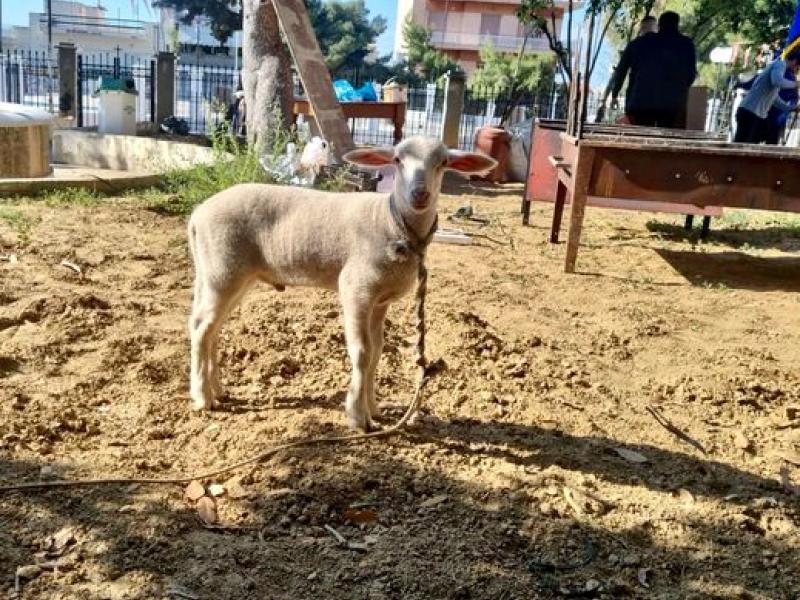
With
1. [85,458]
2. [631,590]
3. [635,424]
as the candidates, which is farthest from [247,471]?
[635,424]

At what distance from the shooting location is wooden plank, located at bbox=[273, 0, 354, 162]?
8.71 metres

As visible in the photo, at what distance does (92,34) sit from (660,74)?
54182mm

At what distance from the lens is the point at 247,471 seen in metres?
3.24

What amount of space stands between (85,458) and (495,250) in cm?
503

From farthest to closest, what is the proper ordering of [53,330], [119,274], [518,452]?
[119,274]
[53,330]
[518,452]

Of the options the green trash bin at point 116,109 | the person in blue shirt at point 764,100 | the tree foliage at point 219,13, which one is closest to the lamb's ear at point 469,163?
the person in blue shirt at point 764,100

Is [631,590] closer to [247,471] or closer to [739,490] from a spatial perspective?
[739,490]

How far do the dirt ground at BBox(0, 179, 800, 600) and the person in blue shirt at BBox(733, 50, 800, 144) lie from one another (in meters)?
5.43

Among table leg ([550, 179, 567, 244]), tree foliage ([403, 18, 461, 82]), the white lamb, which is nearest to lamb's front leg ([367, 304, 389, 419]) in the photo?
the white lamb

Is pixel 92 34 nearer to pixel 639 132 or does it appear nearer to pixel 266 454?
pixel 639 132

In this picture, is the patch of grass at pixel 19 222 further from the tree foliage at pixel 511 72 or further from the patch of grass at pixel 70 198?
the tree foliage at pixel 511 72

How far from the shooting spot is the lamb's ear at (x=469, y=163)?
3488 mm

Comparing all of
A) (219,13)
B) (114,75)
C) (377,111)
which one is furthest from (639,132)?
(219,13)

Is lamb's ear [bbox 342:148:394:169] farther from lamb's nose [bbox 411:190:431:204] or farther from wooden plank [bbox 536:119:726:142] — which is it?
wooden plank [bbox 536:119:726:142]
